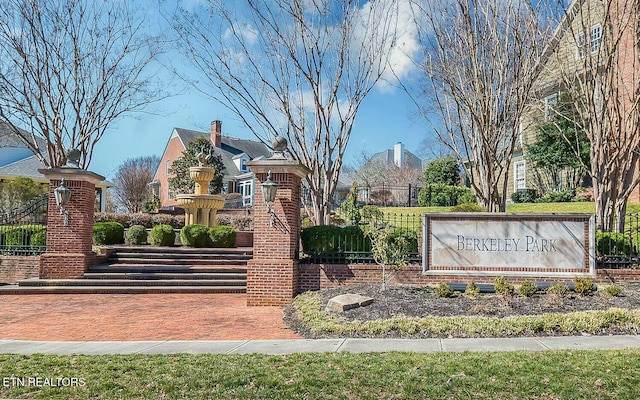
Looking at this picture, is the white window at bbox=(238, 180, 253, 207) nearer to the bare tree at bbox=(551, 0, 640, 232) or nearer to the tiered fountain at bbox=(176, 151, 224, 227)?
the tiered fountain at bbox=(176, 151, 224, 227)

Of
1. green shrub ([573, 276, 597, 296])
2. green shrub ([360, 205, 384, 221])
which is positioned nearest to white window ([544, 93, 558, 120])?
green shrub ([360, 205, 384, 221])

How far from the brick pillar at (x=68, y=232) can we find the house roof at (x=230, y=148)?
97.9ft

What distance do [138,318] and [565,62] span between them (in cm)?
1382

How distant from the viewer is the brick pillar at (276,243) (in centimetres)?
1031

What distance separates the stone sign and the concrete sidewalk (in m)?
3.86

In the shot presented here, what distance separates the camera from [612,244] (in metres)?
10.5

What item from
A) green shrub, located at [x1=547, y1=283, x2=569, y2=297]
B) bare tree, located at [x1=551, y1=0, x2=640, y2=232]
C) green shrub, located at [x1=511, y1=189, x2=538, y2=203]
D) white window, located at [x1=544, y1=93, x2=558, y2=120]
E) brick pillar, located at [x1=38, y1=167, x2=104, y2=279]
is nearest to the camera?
green shrub, located at [x1=547, y1=283, x2=569, y2=297]

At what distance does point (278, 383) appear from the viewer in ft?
15.1

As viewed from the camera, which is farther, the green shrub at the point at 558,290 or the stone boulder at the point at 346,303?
the green shrub at the point at 558,290

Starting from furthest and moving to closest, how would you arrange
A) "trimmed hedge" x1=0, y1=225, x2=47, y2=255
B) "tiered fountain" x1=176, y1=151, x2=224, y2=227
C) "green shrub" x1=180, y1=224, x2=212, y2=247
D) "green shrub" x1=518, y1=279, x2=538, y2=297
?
"tiered fountain" x1=176, y1=151, x2=224, y2=227 → "green shrub" x1=180, y1=224, x2=212, y2=247 → "trimmed hedge" x1=0, y1=225, x2=47, y2=255 → "green shrub" x1=518, y1=279, x2=538, y2=297

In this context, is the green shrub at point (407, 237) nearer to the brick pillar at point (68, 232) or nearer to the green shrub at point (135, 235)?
the brick pillar at point (68, 232)

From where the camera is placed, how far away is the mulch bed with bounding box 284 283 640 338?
786 centimetres

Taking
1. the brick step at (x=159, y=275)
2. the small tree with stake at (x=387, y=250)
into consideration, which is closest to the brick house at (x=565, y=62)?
the small tree with stake at (x=387, y=250)

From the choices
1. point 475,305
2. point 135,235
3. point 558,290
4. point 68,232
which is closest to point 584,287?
point 558,290
